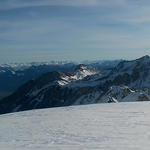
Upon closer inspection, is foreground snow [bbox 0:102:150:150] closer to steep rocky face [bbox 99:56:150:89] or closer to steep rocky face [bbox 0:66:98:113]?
steep rocky face [bbox 0:66:98:113]

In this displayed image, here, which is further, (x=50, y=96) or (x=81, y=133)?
(x=50, y=96)

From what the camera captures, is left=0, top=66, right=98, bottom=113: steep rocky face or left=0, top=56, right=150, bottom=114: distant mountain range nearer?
left=0, top=66, right=98, bottom=113: steep rocky face

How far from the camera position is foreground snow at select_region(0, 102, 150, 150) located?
446 inches

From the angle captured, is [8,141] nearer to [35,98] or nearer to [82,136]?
[82,136]

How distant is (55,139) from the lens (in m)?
12.6

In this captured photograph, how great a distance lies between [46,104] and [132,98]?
87364 mm

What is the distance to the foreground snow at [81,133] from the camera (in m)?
11.3

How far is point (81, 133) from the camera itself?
13.8m

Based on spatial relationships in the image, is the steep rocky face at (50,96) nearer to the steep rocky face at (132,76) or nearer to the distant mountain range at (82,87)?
the distant mountain range at (82,87)

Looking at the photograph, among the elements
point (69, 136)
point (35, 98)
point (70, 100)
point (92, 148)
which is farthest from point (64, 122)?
point (35, 98)

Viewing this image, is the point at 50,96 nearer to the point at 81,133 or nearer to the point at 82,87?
the point at 82,87

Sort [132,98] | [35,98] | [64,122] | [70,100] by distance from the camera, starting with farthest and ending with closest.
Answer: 1. [35,98]
2. [70,100]
3. [132,98]
4. [64,122]

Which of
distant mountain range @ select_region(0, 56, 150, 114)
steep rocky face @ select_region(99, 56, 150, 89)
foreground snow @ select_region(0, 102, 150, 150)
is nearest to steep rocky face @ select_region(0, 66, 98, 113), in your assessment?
distant mountain range @ select_region(0, 56, 150, 114)

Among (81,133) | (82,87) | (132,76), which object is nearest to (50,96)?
(82,87)
